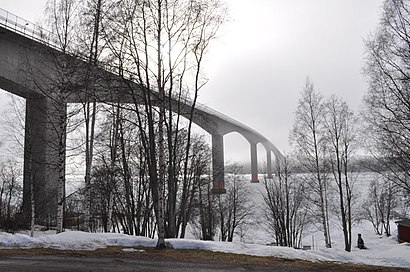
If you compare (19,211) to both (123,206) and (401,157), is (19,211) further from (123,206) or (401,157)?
(401,157)

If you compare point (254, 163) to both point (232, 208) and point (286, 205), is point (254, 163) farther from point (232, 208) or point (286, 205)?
point (286, 205)

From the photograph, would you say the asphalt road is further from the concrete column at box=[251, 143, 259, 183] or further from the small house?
the concrete column at box=[251, 143, 259, 183]

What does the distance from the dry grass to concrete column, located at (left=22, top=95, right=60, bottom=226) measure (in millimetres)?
7694

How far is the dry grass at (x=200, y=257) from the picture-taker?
930 centimetres

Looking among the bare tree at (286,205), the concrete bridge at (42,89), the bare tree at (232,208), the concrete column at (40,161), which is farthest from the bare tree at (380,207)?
the concrete column at (40,161)

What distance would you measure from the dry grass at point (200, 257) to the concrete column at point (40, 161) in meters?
7.69

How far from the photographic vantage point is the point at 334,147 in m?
25.8

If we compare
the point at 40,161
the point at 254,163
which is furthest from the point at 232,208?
the point at 254,163

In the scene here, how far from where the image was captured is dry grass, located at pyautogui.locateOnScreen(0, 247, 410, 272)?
30.5ft

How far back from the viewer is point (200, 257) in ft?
33.7

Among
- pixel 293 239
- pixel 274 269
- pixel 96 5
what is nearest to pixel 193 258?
pixel 274 269

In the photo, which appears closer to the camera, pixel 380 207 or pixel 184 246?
pixel 184 246

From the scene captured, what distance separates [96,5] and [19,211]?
14.3 meters

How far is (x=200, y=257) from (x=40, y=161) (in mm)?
12513
